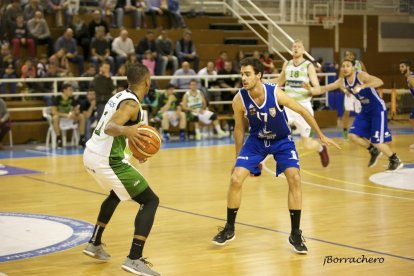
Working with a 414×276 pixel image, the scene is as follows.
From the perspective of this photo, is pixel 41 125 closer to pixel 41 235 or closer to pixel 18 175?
pixel 18 175

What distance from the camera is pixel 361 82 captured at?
12867mm

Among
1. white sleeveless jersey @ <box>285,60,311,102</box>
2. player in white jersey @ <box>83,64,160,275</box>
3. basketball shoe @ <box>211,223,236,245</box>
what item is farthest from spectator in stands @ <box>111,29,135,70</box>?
player in white jersey @ <box>83,64,160,275</box>

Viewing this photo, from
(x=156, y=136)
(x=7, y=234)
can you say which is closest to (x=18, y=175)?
(x=7, y=234)

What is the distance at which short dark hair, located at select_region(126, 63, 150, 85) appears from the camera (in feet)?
22.4

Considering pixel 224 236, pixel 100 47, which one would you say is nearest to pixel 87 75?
pixel 100 47

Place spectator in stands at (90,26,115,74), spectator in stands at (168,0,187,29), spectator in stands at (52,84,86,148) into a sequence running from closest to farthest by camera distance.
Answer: spectator in stands at (52,84,86,148) < spectator in stands at (90,26,115,74) < spectator in stands at (168,0,187,29)

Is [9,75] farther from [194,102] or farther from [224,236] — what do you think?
[224,236]

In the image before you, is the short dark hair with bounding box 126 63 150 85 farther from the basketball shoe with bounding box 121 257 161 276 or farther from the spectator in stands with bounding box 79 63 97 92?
the spectator in stands with bounding box 79 63 97 92

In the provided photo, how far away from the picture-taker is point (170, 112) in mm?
19328

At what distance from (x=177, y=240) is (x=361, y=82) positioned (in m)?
5.73

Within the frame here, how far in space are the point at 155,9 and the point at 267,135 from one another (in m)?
16.3

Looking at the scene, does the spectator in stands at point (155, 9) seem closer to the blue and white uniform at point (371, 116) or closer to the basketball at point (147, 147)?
the blue and white uniform at point (371, 116)

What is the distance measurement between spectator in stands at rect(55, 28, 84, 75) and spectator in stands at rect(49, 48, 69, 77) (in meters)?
0.25

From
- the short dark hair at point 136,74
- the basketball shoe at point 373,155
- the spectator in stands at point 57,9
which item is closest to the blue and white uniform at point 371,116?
the basketball shoe at point 373,155
